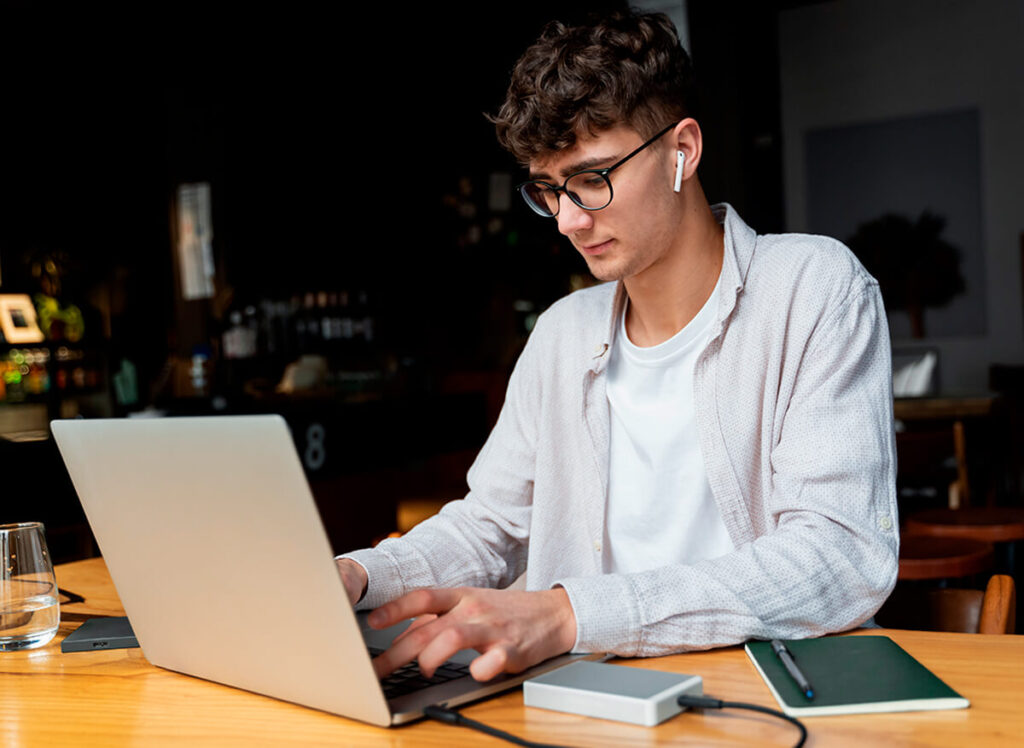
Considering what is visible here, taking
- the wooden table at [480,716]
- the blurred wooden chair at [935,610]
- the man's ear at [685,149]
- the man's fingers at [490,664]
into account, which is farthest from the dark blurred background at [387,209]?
the man's fingers at [490,664]

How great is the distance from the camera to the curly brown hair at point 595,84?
1.34 metres

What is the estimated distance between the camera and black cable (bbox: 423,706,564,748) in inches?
29.5

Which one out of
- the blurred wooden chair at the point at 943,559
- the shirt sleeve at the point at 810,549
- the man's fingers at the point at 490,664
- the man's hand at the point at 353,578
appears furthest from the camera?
the blurred wooden chair at the point at 943,559

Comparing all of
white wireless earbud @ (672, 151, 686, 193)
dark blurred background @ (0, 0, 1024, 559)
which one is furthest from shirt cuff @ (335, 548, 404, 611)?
dark blurred background @ (0, 0, 1024, 559)

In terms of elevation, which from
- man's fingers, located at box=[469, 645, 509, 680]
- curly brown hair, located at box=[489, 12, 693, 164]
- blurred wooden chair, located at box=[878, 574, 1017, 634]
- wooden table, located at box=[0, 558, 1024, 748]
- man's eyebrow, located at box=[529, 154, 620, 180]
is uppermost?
curly brown hair, located at box=[489, 12, 693, 164]

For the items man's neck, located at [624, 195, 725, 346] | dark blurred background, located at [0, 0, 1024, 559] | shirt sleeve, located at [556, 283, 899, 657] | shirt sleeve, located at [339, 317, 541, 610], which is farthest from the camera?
dark blurred background, located at [0, 0, 1024, 559]

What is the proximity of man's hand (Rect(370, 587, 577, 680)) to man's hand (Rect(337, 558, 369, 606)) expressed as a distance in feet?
0.56

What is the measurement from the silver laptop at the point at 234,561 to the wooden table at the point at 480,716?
0.02m

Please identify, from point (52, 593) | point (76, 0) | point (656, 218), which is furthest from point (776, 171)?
point (52, 593)

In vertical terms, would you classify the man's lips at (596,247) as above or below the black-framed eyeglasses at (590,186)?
below

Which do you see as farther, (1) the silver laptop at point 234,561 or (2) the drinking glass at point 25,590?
(2) the drinking glass at point 25,590

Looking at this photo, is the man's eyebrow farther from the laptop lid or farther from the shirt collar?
the laptop lid

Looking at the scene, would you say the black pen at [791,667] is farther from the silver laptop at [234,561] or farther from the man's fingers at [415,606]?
the man's fingers at [415,606]

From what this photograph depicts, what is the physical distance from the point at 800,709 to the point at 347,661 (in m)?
0.36
